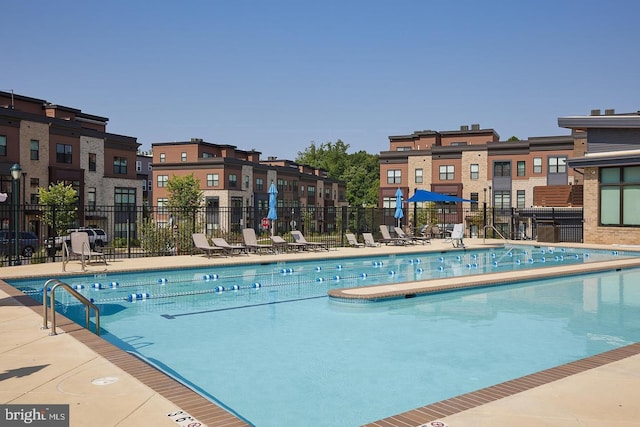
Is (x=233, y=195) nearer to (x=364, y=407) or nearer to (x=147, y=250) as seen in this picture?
(x=147, y=250)

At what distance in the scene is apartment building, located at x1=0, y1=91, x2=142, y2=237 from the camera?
35906 mm

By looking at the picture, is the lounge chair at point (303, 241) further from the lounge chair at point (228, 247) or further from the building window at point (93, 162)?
the building window at point (93, 162)

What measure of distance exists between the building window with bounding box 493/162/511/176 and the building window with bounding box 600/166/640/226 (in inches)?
844

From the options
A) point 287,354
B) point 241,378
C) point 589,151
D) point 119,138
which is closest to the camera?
point 241,378

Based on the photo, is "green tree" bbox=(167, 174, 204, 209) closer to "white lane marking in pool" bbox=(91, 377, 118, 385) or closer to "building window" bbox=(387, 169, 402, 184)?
"building window" bbox=(387, 169, 402, 184)

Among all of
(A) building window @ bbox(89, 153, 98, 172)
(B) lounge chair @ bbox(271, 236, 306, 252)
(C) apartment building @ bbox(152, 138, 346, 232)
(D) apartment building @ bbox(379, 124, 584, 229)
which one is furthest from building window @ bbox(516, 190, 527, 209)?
(A) building window @ bbox(89, 153, 98, 172)

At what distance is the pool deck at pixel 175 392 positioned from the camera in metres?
4.06

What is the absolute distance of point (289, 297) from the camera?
12336 millimetres

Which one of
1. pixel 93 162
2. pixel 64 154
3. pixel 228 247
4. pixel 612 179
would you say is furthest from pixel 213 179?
pixel 612 179

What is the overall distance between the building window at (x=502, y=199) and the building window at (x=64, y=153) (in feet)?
120

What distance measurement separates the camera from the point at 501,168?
48.7 meters

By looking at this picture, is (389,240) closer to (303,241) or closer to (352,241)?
(352,241)

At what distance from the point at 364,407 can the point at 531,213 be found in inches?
1302

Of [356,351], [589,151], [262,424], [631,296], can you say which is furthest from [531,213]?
[262,424]
